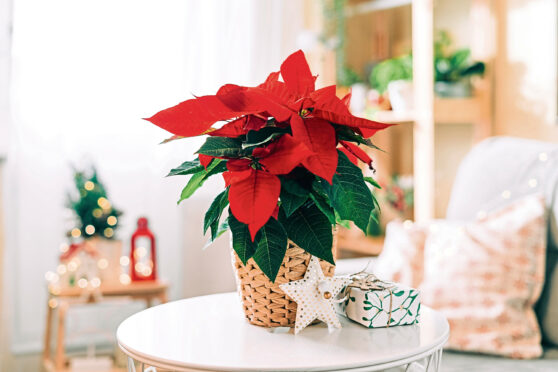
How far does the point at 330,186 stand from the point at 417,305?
0.87ft

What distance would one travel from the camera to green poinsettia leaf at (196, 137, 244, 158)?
915mm

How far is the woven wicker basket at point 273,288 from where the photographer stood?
99 cm

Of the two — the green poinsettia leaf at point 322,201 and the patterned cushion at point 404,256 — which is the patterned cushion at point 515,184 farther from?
the green poinsettia leaf at point 322,201

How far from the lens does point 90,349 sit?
2.25 meters

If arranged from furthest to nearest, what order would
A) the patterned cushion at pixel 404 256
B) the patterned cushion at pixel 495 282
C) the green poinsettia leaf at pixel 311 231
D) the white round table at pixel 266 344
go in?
the patterned cushion at pixel 404 256, the patterned cushion at pixel 495 282, the green poinsettia leaf at pixel 311 231, the white round table at pixel 266 344

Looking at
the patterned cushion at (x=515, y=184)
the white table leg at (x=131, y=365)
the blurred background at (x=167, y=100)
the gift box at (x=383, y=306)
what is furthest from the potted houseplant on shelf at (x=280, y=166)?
the blurred background at (x=167, y=100)

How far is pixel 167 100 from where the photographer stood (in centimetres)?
248

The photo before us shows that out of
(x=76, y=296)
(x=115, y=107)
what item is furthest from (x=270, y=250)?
(x=115, y=107)

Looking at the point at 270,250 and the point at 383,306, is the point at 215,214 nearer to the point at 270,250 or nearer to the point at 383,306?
the point at 270,250

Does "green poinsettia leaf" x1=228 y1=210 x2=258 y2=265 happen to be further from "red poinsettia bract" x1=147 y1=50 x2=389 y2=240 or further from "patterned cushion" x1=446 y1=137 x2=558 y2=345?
"patterned cushion" x1=446 y1=137 x2=558 y2=345

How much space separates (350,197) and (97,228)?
55.3 inches

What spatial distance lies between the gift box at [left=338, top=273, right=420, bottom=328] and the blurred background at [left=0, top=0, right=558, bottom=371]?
131cm

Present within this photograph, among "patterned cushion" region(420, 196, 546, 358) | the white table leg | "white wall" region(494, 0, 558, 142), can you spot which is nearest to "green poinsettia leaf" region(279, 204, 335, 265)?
the white table leg

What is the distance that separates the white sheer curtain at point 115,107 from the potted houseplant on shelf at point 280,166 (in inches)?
59.4
